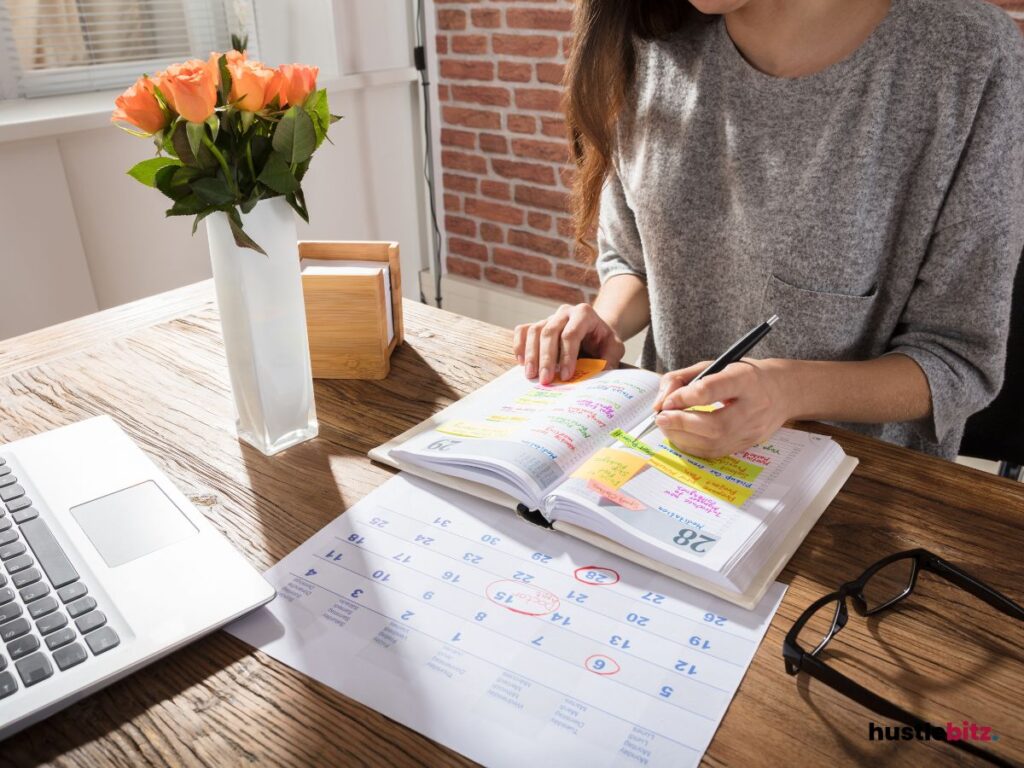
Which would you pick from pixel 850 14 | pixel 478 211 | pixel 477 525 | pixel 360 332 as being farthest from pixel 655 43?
pixel 478 211

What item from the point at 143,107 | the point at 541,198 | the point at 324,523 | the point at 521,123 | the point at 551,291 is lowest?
the point at 551,291

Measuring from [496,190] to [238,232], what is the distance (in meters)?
1.97

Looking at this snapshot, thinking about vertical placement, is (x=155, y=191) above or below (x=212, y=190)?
below

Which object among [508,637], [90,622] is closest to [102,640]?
[90,622]

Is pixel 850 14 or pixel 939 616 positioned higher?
pixel 850 14

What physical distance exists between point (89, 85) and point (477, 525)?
199cm

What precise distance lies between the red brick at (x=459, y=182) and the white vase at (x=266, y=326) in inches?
76.8

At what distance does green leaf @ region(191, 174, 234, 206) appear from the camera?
0.69m

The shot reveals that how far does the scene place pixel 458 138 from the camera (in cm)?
263

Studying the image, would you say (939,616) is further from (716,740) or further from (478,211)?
(478,211)

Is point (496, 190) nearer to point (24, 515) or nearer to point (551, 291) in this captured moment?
point (551, 291)

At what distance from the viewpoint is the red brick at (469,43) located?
2434 mm

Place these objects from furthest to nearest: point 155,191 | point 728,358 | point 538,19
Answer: point 538,19, point 155,191, point 728,358

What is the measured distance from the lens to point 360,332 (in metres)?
0.95
